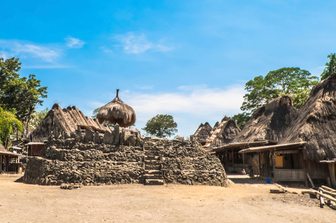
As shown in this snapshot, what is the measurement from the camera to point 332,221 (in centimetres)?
914

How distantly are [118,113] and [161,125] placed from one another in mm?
36524

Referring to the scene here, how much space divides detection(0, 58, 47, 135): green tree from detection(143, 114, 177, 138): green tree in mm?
27651

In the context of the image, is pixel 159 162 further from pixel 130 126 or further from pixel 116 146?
pixel 130 126

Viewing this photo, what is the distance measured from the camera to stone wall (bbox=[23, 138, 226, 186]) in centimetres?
1583

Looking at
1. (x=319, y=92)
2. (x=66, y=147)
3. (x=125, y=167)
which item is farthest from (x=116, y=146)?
(x=319, y=92)

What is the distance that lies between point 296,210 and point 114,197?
6.23 m

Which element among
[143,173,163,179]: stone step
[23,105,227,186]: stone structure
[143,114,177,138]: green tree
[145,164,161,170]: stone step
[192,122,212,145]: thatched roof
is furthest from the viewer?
[143,114,177,138]: green tree

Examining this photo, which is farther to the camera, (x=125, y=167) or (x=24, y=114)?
(x=24, y=114)

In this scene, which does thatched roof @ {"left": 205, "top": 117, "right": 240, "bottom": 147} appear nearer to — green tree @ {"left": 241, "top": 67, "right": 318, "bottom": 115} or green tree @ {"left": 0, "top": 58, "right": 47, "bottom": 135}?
green tree @ {"left": 241, "top": 67, "right": 318, "bottom": 115}

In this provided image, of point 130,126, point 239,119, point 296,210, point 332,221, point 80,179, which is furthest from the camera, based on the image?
point 239,119

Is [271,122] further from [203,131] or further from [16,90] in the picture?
[16,90]

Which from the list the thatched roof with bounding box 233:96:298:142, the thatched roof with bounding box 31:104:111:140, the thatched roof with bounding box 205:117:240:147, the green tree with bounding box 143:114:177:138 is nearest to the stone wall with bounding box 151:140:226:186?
the thatched roof with bounding box 233:96:298:142

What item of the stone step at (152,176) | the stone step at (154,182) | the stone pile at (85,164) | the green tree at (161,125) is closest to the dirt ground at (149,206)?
the stone step at (154,182)

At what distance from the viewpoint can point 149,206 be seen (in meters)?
10.4
